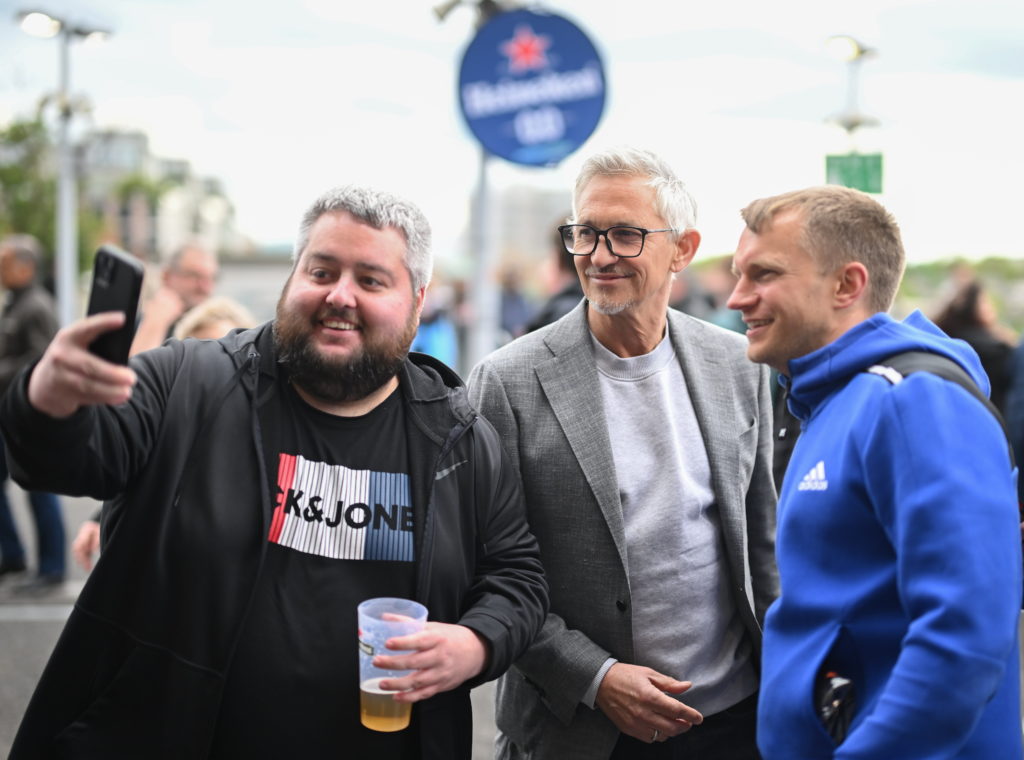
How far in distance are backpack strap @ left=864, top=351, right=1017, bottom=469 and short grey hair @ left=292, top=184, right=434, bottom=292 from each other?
3.16 ft

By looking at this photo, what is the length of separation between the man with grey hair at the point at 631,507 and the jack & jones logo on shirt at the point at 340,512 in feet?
1.61

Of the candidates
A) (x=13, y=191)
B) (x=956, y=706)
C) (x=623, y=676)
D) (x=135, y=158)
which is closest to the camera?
(x=956, y=706)

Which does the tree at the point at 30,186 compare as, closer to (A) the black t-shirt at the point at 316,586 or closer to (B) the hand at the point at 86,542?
(B) the hand at the point at 86,542

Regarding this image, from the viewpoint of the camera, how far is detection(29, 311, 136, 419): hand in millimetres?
1589

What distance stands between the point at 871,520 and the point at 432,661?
0.83 m

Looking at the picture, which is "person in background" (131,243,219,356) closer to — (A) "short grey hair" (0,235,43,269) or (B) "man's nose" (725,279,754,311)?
(A) "short grey hair" (0,235,43,269)

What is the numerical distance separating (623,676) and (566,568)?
0.94 ft

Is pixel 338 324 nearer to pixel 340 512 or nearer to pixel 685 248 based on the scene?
pixel 340 512

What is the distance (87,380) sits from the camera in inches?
63.1

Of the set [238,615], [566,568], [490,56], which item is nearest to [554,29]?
[490,56]

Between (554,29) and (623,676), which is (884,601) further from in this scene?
(554,29)

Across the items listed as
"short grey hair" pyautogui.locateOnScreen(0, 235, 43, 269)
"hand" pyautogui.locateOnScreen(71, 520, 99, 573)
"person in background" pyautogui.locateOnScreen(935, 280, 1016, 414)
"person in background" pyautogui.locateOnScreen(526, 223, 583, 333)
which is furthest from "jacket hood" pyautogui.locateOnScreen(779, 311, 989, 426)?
"short grey hair" pyautogui.locateOnScreen(0, 235, 43, 269)

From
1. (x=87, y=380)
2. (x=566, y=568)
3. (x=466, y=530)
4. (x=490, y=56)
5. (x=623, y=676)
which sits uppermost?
(x=490, y=56)

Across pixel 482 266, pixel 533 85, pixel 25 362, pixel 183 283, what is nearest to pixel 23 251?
pixel 25 362
